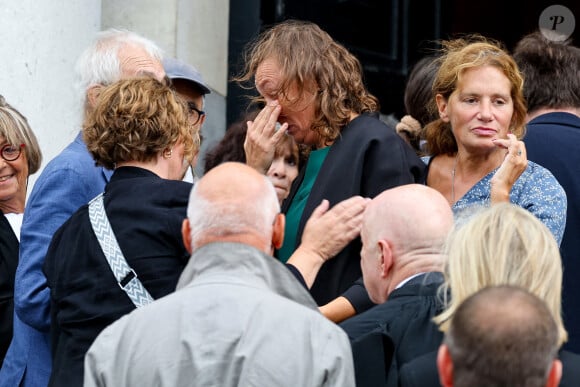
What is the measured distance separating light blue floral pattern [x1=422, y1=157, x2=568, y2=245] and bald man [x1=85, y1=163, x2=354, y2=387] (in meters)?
1.15

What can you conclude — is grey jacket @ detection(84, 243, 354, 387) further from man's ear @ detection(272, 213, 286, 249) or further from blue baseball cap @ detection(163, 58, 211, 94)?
blue baseball cap @ detection(163, 58, 211, 94)

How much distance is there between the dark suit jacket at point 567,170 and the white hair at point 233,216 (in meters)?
1.70

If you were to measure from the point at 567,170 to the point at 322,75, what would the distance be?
1.00 m

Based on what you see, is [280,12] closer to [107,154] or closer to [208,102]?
[208,102]

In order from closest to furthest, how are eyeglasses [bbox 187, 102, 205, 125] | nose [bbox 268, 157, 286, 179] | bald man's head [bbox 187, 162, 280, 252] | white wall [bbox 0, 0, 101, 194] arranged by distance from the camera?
bald man's head [bbox 187, 162, 280, 252] → eyeglasses [bbox 187, 102, 205, 125] → nose [bbox 268, 157, 286, 179] → white wall [bbox 0, 0, 101, 194]

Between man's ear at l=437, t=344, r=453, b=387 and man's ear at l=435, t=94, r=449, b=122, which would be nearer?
man's ear at l=437, t=344, r=453, b=387

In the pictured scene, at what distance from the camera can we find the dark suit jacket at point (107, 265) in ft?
11.7

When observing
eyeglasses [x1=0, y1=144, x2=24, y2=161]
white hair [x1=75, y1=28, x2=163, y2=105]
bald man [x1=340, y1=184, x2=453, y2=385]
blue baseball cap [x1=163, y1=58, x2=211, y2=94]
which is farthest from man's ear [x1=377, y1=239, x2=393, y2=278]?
blue baseball cap [x1=163, y1=58, x2=211, y2=94]

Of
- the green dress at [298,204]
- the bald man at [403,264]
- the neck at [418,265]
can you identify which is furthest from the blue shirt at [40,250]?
the neck at [418,265]

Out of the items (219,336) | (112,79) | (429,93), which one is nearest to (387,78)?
(429,93)

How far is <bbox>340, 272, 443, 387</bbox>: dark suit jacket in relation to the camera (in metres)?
3.03

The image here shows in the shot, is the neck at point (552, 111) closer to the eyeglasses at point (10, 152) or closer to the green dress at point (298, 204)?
the green dress at point (298, 204)

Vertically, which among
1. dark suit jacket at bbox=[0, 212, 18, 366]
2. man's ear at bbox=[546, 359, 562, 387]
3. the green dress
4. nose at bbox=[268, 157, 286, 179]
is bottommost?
dark suit jacket at bbox=[0, 212, 18, 366]

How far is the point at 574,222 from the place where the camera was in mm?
4445
